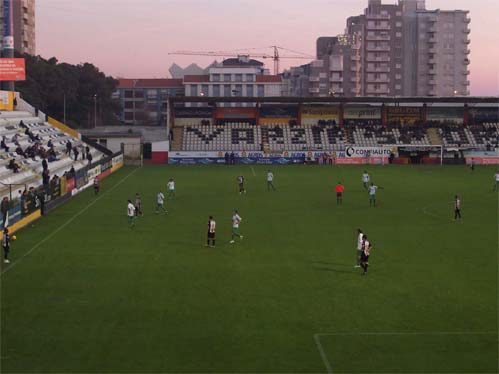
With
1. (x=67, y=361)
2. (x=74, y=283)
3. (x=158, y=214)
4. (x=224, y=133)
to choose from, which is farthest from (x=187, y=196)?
(x=224, y=133)

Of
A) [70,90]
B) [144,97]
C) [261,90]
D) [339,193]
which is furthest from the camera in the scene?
[144,97]

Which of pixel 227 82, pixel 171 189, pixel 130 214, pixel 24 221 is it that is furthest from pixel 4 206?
pixel 227 82

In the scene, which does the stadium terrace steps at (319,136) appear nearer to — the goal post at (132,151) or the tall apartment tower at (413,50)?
the goal post at (132,151)

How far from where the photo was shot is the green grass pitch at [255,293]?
1576cm

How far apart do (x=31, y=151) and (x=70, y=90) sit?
180 ft

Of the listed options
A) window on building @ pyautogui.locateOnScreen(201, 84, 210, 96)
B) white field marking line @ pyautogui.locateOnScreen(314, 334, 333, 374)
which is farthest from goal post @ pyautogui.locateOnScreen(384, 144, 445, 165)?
window on building @ pyautogui.locateOnScreen(201, 84, 210, 96)

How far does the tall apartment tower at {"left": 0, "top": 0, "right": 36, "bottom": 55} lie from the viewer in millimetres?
129250

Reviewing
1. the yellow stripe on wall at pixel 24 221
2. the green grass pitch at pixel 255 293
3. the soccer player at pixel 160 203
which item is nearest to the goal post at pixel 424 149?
the green grass pitch at pixel 255 293

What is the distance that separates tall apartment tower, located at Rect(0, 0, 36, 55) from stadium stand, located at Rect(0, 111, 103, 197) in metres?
66.8

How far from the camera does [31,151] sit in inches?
2128

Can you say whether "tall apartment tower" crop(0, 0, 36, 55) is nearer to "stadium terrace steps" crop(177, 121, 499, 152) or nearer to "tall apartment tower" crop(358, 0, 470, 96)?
Answer: "stadium terrace steps" crop(177, 121, 499, 152)

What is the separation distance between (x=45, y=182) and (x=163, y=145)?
39559 millimetres

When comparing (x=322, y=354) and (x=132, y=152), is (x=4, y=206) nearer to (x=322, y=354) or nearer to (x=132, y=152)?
(x=322, y=354)

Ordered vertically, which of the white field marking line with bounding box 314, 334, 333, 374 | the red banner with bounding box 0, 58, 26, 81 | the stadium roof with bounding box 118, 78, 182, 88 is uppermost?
the stadium roof with bounding box 118, 78, 182, 88
